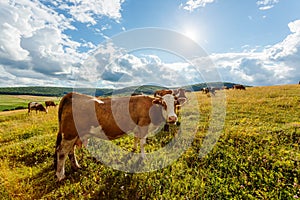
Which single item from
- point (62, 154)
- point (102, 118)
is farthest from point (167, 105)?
point (62, 154)

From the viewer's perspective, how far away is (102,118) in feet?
23.6

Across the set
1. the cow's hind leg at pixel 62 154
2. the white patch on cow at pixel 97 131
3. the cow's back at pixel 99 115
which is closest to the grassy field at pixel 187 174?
the cow's hind leg at pixel 62 154

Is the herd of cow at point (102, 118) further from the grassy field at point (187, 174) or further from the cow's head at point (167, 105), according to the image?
the grassy field at point (187, 174)

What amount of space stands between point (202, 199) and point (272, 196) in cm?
178

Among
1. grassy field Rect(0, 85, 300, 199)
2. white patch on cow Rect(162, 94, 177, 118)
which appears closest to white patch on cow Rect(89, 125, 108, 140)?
grassy field Rect(0, 85, 300, 199)

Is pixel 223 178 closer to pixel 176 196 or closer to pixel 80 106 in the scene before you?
pixel 176 196

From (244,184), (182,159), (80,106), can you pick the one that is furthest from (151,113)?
(244,184)

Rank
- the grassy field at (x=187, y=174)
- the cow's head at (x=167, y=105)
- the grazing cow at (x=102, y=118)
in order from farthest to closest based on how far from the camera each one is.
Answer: the cow's head at (x=167, y=105) → the grazing cow at (x=102, y=118) → the grassy field at (x=187, y=174)

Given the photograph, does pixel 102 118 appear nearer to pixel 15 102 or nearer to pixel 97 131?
pixel 97 131

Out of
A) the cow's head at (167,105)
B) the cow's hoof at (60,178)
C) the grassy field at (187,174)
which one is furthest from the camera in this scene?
the cow's head at (167,105)

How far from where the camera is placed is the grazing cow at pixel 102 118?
6855mm

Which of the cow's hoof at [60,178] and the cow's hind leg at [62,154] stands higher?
the cow's hind leg at [62,154]

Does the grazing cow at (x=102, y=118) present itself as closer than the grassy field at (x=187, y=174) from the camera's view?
No

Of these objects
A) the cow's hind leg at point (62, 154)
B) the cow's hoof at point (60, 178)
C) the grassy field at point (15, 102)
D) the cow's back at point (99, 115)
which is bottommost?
the grassy field at point (15, 102)
